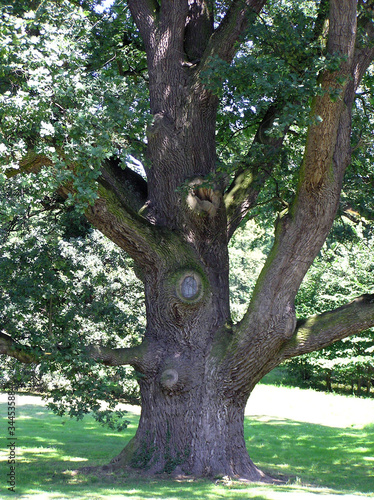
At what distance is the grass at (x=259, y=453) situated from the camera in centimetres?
658

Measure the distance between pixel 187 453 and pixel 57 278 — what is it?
11.4ft

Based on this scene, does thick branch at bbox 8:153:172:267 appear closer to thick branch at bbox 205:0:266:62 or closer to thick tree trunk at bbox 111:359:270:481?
thick tree trunk at bbox 111:359:270:481

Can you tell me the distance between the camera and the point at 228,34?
840 centimetres

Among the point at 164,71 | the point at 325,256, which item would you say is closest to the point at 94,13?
the point at 164,71

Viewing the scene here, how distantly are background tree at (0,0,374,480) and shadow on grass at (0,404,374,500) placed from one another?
2.64 feet

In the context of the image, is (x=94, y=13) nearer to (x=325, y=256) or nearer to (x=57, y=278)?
(x=57, y=278)

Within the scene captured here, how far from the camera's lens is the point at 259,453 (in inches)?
442

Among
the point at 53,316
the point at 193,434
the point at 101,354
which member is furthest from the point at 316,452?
the point at 53,316

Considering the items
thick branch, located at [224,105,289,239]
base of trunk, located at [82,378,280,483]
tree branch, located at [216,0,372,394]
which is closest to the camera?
tree branch, located at [216,0,372,394]

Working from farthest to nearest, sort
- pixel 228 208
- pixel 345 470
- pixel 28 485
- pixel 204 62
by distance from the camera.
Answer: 1. pixel 345 470
2. pixel 228 208
3. pixel 204 62
4. pixel 28 485

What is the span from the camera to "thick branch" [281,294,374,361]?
24.0ft

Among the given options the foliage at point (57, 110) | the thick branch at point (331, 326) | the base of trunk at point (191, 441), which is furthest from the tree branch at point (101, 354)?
the foliage at point (57, 110)

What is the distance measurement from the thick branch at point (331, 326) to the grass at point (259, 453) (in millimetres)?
1841

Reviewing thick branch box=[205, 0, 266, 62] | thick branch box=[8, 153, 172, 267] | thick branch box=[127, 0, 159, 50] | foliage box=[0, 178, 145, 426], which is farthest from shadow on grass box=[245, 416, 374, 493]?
thick branch box=[127, 0, 159, 50]
